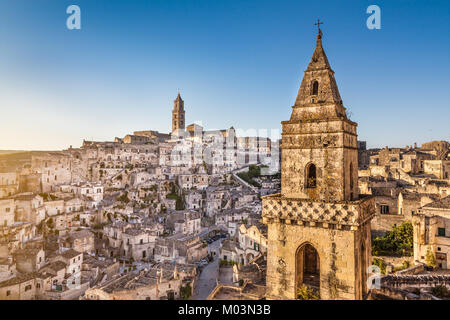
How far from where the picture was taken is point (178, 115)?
8831 centimetres

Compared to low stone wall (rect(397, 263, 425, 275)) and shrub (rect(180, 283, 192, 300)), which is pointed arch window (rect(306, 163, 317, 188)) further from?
shrub (rect(180, 283, 192, 300))

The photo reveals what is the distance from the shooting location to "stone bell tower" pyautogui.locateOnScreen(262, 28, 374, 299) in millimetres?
6816

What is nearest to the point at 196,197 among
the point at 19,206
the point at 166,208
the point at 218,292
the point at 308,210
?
the point at 166,208

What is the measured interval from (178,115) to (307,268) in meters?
83.3

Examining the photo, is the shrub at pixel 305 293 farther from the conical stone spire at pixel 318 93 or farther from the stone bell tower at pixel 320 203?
the conical stone spire at pixel 318 93

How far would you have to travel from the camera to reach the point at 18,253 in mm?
23312

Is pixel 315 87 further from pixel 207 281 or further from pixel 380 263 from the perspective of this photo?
pixel 207 281

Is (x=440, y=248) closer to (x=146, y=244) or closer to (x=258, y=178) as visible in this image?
(x=146, y=244)

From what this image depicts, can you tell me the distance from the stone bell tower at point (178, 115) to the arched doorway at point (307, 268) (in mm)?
81804

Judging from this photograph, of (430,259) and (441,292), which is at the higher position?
(441,292)

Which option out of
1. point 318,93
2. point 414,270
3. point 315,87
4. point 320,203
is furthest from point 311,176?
point 414,270

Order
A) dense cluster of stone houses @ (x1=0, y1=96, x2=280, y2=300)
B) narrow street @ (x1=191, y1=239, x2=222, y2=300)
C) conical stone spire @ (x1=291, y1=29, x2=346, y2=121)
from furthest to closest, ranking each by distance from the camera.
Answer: narrow street @ (x1=191, y1=239, x2=222, y2=300), dense cluster of stone houses @ (x1=0, y1=96, x2=280, y2=300), conical stone spire @ (x1=291, y1=29, x2=346, y2=121)

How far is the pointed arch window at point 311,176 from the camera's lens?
7.42m

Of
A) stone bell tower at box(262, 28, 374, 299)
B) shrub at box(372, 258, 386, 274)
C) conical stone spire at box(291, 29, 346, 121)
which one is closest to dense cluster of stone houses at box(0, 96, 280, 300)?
shrub at box(372, 258, 386, 274)
